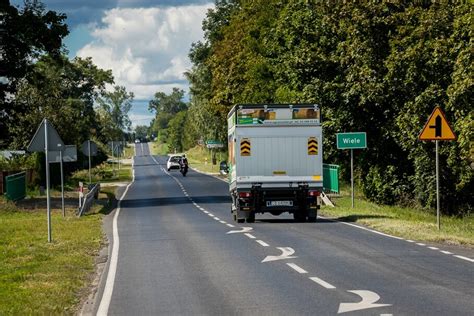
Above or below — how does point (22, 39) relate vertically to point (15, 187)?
above

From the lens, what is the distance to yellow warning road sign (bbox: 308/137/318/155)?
25.4 meters

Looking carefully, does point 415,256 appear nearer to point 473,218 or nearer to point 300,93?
point 473,218

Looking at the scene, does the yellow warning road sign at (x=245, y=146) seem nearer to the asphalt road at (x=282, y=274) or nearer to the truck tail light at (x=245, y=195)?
the truck tail light at (x=245, y=195)

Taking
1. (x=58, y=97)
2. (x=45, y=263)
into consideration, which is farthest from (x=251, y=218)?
(x=58, y=97)

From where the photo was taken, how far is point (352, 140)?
33.3 meters

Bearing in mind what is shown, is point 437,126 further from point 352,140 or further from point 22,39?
point 22,39

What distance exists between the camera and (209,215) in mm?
31344

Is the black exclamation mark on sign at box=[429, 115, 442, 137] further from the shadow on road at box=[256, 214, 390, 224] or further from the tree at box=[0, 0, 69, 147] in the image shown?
the tree at box=[0, 0, 69, 147]

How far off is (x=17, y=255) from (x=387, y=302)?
1020 cm

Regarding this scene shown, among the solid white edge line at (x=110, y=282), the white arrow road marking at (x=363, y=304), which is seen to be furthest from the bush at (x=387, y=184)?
the white arrow road marking at (x=363, y=304)

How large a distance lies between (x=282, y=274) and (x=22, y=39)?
31.7 meters

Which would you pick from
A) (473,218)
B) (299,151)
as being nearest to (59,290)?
(299,151)

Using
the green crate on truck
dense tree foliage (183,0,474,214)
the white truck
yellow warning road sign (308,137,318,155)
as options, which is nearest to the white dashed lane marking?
the white truck

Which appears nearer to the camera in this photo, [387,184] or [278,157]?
[278,157]
